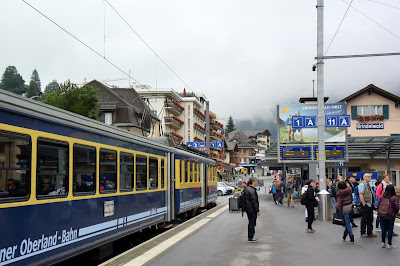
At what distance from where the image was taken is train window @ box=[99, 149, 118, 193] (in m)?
9.87

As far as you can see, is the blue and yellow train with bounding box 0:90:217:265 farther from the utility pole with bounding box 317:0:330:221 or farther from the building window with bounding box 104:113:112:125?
the building window with bounding box 104:113:112:125

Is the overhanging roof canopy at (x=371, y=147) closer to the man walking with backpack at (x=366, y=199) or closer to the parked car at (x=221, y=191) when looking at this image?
the parked car at (x=221, y=191)

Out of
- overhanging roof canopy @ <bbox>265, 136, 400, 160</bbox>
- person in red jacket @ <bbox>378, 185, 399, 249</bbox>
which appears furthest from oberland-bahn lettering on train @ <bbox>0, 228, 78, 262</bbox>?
overhanging roof canopy @ <bbox>265, 136, 400, 160</bbox>

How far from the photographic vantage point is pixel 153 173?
45.8 feet

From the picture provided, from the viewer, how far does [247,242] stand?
1227cm

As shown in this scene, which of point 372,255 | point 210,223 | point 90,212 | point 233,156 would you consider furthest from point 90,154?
point 233,156

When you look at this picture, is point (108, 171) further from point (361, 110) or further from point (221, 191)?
point (361, 110)

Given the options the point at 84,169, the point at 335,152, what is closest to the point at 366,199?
the point at 84,169

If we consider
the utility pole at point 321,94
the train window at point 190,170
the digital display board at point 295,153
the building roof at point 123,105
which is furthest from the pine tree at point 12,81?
the utility pole at point 321,94

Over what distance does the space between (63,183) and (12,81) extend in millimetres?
132625

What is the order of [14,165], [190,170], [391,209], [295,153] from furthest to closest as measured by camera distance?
1. [295,153]
2. [190,170]
3. [391,209]
4. [14,165]

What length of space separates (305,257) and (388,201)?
8.42ft

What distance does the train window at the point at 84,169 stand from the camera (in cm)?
862

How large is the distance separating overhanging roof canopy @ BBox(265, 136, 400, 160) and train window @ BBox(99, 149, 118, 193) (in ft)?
73.2
